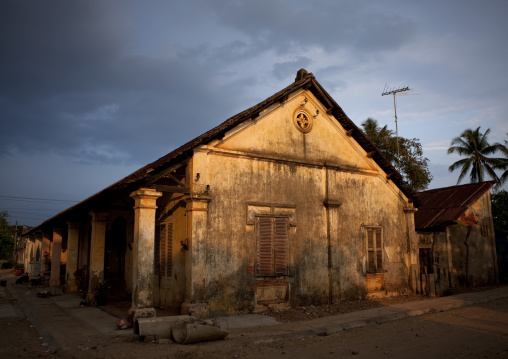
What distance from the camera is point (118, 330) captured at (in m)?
8.12

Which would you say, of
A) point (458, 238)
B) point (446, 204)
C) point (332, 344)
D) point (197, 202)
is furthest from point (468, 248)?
point (197, 202)

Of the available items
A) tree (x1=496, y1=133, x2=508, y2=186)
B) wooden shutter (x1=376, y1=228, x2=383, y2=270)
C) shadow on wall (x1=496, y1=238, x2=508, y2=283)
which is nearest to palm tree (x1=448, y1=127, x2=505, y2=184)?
tree (x1=496, y1=133, x2=508, y2=186)

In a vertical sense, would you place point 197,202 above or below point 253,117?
below

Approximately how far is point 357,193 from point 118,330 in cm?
788

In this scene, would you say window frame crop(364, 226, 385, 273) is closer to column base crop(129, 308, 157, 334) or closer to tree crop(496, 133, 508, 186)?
column base crop(129, 308, 157, 334)

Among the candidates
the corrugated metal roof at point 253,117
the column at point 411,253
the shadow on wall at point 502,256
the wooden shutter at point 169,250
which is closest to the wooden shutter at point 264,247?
Answer: the wooden shutter at point 169,250

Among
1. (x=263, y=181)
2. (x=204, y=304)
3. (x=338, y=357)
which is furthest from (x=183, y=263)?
(x=338, y=357)

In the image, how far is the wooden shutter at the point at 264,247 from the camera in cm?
1002

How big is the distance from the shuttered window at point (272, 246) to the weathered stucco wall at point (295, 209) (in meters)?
0.19

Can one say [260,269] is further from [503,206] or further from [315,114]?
[503,206]

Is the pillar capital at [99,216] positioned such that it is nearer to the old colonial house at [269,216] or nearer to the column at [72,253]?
the old colonial house at [269,216]

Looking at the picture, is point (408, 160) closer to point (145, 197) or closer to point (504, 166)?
point (504, 166)

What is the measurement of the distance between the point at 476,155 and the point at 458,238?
1805cm

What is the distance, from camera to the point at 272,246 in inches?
404
